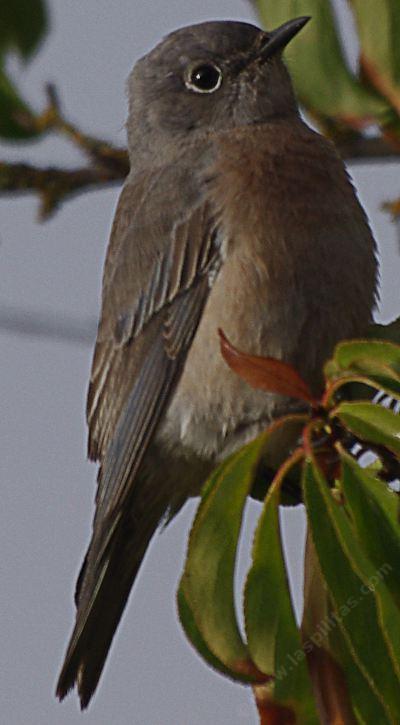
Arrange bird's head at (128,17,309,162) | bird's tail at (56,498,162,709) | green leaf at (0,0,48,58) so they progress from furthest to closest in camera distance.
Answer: bird's head at (128,17,309,162)
bird's tail at (56,498,162,709)
green leaf at (0,0,48,58)

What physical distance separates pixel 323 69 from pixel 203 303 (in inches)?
61.0

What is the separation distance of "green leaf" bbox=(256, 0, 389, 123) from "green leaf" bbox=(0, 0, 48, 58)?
1036 millimetres

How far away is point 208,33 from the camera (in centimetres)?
633

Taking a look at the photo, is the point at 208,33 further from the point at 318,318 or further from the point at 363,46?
the point at 363,46

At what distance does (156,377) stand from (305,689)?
2.06m

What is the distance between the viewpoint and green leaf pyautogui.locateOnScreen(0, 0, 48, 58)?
15.7 ft

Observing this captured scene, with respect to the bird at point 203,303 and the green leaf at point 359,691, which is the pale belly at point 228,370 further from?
the green leaf at point 359,691

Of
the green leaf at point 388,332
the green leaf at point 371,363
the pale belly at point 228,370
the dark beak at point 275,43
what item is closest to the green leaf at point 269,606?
the green leaf at point 371,363

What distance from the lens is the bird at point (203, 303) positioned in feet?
17.3

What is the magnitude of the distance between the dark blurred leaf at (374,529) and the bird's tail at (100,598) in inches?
82.5

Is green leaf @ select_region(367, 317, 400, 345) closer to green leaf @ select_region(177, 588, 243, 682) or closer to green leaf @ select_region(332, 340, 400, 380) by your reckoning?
green leaf @ select_region(332, 340, 400, 380)

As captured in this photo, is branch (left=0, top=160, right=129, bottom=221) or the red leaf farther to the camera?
branch (left=0, top=160, right=129, bottom=221)

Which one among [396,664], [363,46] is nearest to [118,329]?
[363,46]

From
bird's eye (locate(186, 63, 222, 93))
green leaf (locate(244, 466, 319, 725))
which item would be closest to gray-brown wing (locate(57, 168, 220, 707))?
bird's eye (locate(186, 63, 222, 93))
